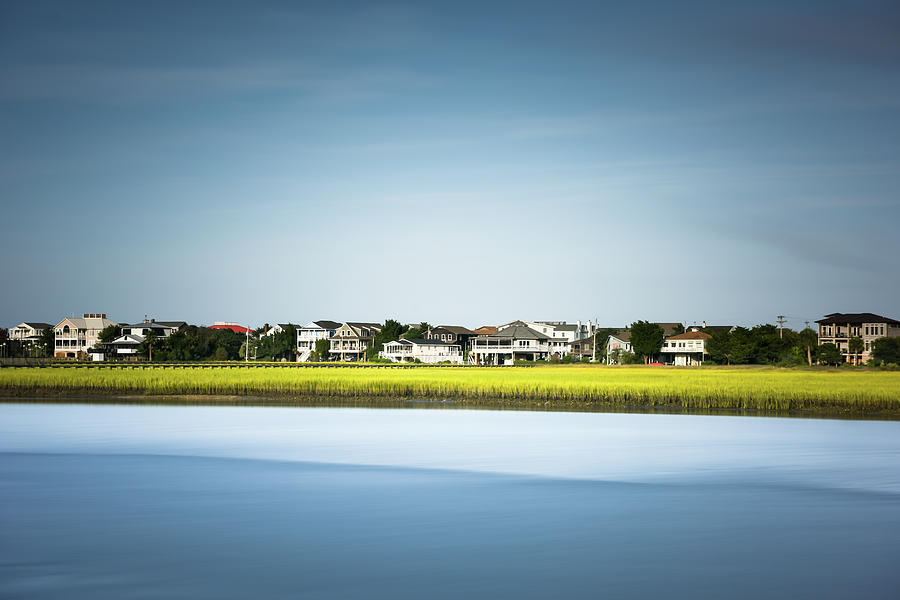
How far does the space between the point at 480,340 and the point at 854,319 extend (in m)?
53.0

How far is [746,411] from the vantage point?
3953cm

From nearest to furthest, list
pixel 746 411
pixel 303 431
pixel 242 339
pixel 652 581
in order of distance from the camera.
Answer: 1. pixel 652 581
2. pixel 303 431
3. pixel 746 411
4. pixel 242 339

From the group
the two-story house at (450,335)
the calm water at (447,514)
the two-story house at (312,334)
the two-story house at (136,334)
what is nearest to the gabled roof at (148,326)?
the two-story house at (136,334)

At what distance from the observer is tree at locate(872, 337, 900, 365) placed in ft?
264

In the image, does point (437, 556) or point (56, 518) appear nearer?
point (437, 556)

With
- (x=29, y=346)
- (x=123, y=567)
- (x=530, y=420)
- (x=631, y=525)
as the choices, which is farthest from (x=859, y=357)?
(x=29, y=346)

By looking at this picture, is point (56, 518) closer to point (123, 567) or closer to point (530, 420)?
point (123, 567)

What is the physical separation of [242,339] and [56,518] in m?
118

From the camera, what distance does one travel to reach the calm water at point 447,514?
1144cm

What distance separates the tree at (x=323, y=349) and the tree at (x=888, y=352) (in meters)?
78.7

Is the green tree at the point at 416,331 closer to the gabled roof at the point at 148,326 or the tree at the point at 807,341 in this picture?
the gabled roof at the point at 148,326

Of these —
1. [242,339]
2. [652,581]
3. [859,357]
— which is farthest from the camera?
[242,339]

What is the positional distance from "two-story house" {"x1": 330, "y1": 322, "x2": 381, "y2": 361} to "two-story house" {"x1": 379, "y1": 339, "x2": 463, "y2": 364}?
7.17m

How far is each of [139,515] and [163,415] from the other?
2295cm
